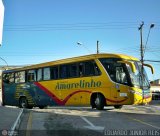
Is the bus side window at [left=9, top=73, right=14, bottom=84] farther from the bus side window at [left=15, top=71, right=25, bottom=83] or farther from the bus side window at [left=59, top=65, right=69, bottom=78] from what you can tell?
the bus side window at [left=59, top=65, right=69, bottom=78]

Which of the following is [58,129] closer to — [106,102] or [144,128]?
[144,128]

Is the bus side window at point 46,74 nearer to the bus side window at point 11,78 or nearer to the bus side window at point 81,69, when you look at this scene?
the bus side window at point 81,69

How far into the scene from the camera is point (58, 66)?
24.8m

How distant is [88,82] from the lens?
22281 mm

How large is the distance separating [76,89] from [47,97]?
360 cm

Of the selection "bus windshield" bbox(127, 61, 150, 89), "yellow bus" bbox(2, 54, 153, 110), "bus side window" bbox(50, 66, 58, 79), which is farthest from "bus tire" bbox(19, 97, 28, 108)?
"bus windshield" bbox(127, 61, 150, 89)

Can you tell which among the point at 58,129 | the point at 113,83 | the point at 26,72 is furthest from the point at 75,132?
the point at 26,72

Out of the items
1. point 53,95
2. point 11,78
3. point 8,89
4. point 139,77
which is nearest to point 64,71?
point 53,95

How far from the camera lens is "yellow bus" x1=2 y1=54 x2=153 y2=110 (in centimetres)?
2089

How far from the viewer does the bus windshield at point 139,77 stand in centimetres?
2098

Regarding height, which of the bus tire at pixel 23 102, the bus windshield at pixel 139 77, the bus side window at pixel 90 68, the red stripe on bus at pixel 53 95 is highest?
the bus side window at pixel 90 68

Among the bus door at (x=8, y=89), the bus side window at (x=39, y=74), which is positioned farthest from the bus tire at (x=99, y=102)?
the bus door at (x=8, y=89)

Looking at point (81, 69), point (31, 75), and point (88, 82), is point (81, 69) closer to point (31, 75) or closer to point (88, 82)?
point (88, 82)

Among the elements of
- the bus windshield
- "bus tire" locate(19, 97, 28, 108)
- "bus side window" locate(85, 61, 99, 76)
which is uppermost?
"bus side window" locate(85, 61, 99, 76)
